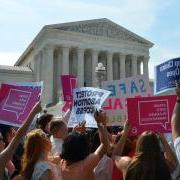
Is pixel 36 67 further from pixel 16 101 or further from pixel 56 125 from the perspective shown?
pixel 56 125

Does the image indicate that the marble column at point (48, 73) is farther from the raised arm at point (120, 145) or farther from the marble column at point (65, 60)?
the raised arm at point (120, 145)

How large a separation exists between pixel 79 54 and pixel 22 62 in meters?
18.1

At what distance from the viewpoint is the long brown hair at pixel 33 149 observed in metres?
4.66

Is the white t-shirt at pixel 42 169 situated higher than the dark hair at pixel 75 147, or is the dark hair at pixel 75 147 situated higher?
the dark hair at pixel 75 147

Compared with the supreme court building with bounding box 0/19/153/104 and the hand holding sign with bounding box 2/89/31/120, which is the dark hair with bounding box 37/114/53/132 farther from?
the supreme court building with bounding box 0/19/153/104

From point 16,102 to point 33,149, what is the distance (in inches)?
78.8

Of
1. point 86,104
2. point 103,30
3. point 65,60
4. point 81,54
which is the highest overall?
point 103,30

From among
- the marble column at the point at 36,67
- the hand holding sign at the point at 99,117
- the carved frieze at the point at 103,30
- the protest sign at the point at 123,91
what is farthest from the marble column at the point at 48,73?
the hand holding sign at the point at 99,117

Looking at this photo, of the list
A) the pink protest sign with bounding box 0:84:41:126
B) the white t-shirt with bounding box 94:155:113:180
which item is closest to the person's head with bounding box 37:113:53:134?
the pink protest sign with bounding box 0:84:41:126

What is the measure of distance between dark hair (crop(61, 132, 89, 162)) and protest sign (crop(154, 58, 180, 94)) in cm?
181

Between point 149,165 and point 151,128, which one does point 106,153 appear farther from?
point 149,165

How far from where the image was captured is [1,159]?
402 cm

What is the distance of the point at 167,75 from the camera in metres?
6.49

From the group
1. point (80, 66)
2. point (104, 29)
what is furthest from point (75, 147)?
point (104, 29)
